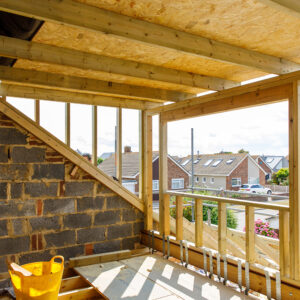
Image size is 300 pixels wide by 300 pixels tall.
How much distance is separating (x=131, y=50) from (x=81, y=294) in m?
2.70

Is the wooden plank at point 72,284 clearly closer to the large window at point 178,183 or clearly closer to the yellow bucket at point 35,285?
the yellow bucket at point 35,285

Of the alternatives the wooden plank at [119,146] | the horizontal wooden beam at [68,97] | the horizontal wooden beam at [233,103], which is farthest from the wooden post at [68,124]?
the horizontal wooden beam at [233,103]

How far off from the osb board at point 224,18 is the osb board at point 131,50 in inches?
9.5

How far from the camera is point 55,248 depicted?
4.43m

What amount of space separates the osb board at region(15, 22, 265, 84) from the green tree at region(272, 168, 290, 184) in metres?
4.31

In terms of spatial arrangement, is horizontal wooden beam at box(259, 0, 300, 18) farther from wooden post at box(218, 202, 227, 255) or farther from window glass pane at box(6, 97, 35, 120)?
window glass pane at box(6, 97, 35, 120)

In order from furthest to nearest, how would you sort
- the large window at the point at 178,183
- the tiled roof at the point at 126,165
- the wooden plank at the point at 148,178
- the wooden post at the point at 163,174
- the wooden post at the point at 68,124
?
1. the large window at the point at 178,183
2. the wooden plank at the point at 148,178
3. the tiled roof at the point at 126,165
4. the wooden post at the point at 163,174
5. the wooden post at the point at 68,124

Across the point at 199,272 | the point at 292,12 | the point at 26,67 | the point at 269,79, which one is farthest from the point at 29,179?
the point at 292,12

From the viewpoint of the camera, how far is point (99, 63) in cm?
331

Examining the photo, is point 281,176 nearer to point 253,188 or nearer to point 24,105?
point 253,188

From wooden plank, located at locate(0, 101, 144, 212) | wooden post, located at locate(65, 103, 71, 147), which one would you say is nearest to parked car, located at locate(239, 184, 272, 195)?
wooden plank, located at locate(0, 101, 144, 212)

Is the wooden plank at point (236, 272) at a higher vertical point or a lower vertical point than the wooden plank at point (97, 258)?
higher

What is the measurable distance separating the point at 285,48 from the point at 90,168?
3071 mm

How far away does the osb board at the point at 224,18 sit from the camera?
221 cm
